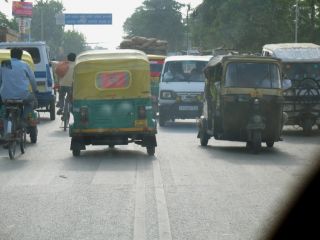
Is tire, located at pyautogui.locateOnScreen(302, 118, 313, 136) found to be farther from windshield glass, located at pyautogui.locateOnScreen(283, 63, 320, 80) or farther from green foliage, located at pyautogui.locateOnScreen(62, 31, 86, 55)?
green foliage, located at pyautogui.locateOnScreen(62, 31, 86, 55)

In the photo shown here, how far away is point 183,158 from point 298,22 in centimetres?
4780

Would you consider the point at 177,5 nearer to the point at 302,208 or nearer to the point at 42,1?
the point at 42,1

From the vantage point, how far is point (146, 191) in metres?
11.4

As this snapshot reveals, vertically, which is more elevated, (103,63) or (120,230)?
(103,63)

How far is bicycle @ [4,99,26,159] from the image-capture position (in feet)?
51.2

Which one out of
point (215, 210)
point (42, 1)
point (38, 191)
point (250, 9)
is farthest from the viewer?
point (42, 1)

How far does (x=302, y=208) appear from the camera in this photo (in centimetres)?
1027

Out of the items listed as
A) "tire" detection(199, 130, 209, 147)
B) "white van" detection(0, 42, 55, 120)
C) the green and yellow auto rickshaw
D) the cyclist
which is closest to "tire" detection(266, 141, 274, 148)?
"tire" detection(199, 130, 209, 147)

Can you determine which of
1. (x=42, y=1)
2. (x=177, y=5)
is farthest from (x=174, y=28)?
(x=42, y=1)

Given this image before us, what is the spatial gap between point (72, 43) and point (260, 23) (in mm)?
110714

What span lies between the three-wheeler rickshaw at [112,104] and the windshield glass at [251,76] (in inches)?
84.3

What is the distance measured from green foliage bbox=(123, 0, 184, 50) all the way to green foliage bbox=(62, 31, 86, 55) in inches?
1397

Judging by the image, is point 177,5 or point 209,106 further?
point 177,5

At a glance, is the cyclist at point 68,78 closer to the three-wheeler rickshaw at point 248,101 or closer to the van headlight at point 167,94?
the van headlight at point 167,94
